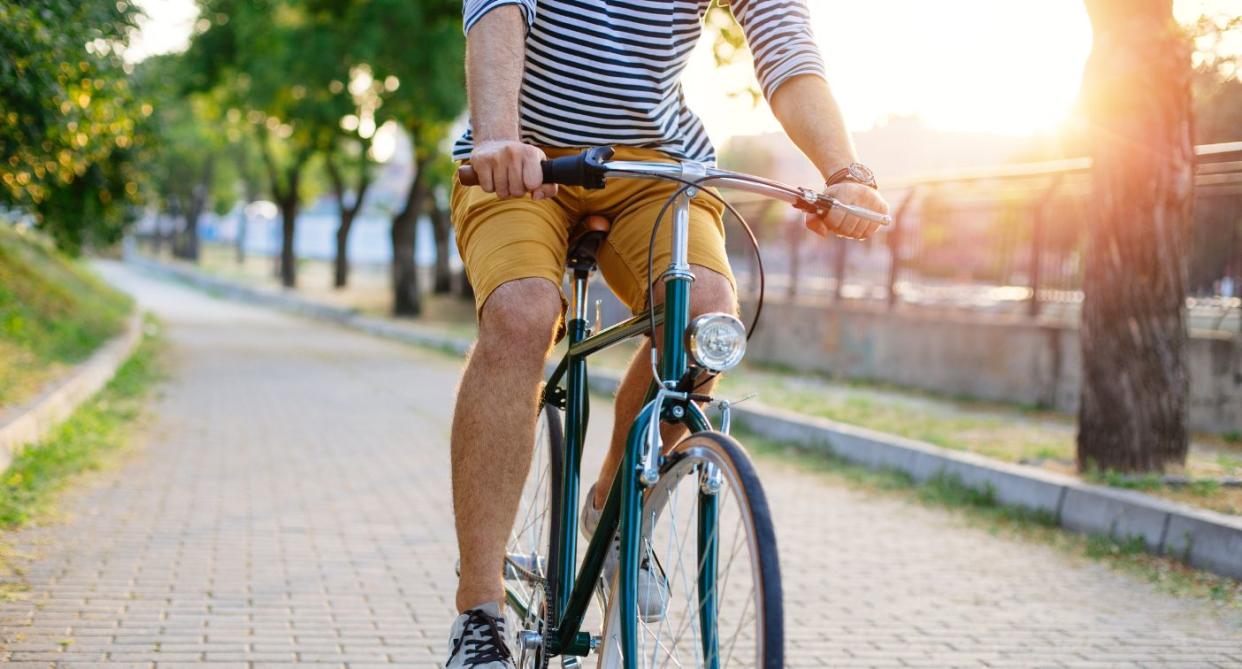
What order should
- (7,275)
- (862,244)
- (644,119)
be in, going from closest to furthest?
1. (644,119)
2. (862,244)
3. (7,275)

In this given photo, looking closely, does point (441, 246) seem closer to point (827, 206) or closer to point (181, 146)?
point (181, 146)

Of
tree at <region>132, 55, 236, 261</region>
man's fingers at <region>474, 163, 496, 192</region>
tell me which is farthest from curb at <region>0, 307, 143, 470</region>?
man's fingers at <region>474, 163, 496, 192</region>

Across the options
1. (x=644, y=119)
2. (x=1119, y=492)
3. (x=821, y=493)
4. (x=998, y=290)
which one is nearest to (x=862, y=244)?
(x=998, y=290)

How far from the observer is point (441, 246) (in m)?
29.7

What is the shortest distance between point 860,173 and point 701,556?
948 millimetres

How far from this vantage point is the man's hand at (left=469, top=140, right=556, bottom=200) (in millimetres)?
2525

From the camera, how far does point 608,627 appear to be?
2684 mm

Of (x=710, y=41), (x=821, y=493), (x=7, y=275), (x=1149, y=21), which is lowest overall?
(x=821, y=493)

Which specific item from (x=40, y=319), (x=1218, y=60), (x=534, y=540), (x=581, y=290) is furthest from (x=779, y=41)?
(x=40, y=319)

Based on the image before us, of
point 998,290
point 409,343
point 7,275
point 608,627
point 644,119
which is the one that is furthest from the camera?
point 409,343

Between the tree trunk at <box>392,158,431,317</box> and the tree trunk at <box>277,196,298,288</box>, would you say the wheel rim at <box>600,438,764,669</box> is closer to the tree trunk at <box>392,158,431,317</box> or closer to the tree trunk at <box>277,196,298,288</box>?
Answer: the tree trunk at <box>392,158,431,317</box>

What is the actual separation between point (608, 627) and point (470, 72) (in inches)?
46.7

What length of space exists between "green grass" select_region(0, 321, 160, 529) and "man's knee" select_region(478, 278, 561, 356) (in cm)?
366

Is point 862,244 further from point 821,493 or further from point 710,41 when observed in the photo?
point 821,493
